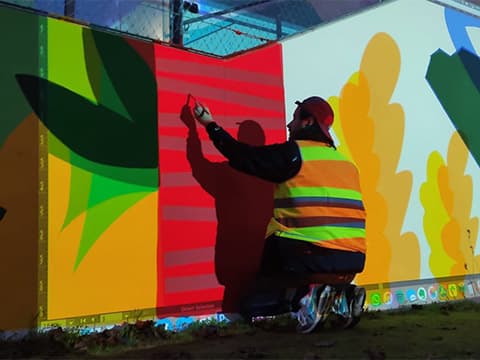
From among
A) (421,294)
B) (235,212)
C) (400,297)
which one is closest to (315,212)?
(235,212)

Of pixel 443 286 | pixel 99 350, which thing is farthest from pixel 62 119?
pixel 443 286

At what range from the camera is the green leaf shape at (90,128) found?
3.79 m

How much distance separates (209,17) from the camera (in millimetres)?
5016

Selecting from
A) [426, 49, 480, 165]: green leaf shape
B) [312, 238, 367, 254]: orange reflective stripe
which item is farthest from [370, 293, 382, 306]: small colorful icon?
[426, 49, 480, 165]: green leaf shape

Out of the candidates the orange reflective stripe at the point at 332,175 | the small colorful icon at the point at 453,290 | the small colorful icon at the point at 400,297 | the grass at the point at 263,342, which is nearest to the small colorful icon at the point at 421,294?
the small colorful icon at the point at 400,297

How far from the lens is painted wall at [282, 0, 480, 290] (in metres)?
5.52

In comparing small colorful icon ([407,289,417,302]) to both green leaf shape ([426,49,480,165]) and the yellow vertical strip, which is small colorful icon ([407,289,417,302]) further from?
the yellow vertical strip

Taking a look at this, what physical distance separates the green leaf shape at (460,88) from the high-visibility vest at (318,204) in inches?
101

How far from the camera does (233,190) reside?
4.70m

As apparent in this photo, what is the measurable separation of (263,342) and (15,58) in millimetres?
2235

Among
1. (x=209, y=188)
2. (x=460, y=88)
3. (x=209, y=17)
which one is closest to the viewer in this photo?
(x=209, y=188)

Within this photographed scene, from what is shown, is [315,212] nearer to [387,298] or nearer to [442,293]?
[387,298]

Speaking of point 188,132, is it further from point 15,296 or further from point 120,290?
point 15,296

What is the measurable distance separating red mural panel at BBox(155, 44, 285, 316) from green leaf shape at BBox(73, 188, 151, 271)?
0.28m
